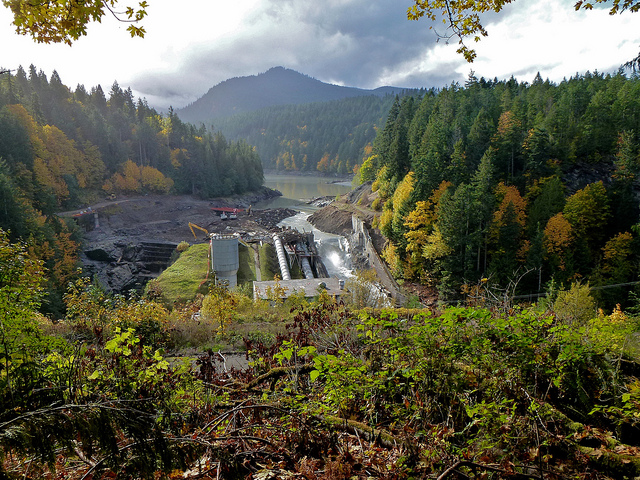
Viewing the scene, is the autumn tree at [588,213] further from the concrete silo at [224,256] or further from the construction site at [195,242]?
the concrete silo at [224,256]

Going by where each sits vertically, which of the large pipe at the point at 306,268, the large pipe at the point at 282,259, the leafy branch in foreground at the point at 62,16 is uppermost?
the leafy branch in foreground at the point at 62,16

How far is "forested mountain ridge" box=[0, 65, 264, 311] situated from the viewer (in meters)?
34.3

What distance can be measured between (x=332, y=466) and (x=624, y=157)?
45.5 metres

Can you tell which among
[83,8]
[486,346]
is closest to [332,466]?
[486,346]

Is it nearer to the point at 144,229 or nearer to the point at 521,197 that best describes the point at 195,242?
the point at 144,229

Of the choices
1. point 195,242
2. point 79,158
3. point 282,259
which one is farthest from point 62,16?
point 79,158

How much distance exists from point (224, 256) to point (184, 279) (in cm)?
419

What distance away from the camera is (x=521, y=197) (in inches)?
1447

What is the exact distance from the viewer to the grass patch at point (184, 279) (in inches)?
1118

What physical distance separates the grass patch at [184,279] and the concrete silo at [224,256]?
1566 mm

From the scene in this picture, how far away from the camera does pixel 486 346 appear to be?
388cm

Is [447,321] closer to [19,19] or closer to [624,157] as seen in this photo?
[19,19]

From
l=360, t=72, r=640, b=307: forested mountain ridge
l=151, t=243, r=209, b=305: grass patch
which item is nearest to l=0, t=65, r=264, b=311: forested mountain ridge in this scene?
l=151, t=243, r=209, b=305: grass patch

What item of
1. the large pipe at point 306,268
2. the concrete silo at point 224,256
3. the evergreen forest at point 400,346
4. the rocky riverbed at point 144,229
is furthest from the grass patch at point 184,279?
the large pipe at point 306,268
